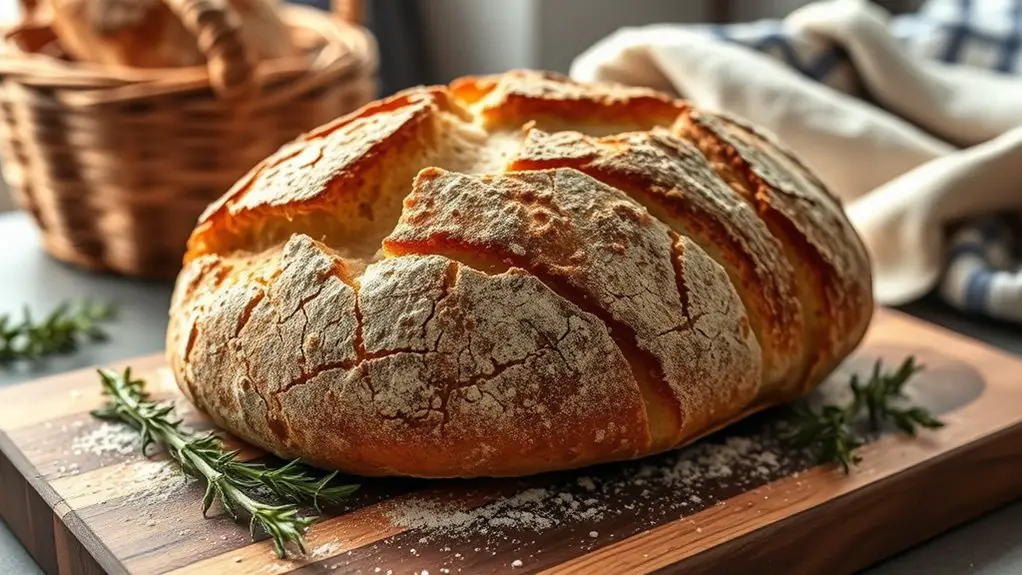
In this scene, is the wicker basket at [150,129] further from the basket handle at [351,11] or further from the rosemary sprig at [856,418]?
the rosemary sprig at [856,418]

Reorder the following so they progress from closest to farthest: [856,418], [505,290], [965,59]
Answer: [505,290], [856,418], [965,59]

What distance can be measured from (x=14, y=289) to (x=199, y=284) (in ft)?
2.30

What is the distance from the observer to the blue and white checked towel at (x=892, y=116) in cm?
149

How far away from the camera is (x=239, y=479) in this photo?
907 millimetres

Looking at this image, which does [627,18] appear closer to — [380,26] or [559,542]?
[380,26]

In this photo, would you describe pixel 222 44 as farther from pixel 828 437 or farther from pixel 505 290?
pixel 828 437

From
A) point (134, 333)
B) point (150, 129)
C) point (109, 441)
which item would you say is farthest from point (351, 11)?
point (109, 441)

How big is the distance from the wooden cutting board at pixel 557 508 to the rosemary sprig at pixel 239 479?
13 millimetres

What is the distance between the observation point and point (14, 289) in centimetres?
159

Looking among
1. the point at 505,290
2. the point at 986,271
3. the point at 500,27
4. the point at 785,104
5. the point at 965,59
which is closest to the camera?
the point at 505,290

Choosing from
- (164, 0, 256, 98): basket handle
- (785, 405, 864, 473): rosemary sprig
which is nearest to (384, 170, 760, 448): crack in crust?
(785, 405, 864, 473): rosemary sprig

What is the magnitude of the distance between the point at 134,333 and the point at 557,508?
73 centimetres

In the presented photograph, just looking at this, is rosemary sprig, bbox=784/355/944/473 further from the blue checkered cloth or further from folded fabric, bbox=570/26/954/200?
folded fabric, bbox=570/26/954/200

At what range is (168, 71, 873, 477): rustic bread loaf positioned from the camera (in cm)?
86
